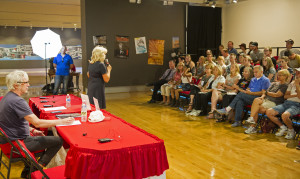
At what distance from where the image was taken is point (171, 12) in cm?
1170

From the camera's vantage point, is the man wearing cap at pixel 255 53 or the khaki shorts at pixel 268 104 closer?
the khaki shorts at pixel 268 104

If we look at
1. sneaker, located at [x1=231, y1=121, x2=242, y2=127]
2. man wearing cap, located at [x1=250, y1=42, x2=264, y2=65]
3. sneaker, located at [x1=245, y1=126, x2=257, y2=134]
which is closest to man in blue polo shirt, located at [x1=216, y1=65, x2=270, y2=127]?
sneaker, located at [x1=231, y1=121, x2=242, y2=127]

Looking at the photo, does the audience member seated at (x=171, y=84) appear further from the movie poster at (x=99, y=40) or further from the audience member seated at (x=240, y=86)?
the movie poster at (x=99, y=40)

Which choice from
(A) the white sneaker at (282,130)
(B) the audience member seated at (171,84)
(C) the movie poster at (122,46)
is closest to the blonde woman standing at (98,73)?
(A) the white sneaker at (282,130)

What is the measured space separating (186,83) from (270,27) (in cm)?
471

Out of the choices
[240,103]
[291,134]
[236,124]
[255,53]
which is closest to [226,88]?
[240,103]

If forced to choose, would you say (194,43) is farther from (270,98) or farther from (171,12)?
(270,98)

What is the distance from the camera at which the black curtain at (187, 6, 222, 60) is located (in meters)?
12.0

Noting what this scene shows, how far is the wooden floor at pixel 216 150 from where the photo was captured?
349cm

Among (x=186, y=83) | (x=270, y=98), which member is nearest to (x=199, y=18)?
(x=186, y=83)

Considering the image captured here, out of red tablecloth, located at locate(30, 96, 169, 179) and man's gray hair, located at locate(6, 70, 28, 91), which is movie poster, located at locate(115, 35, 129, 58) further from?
red tablecloth, located at locate(30, 96, 169, 179)

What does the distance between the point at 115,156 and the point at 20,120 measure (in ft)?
3.99

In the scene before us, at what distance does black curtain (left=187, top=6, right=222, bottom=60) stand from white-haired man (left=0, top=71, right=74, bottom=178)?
9.64m

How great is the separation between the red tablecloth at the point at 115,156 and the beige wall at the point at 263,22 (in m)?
8.61
